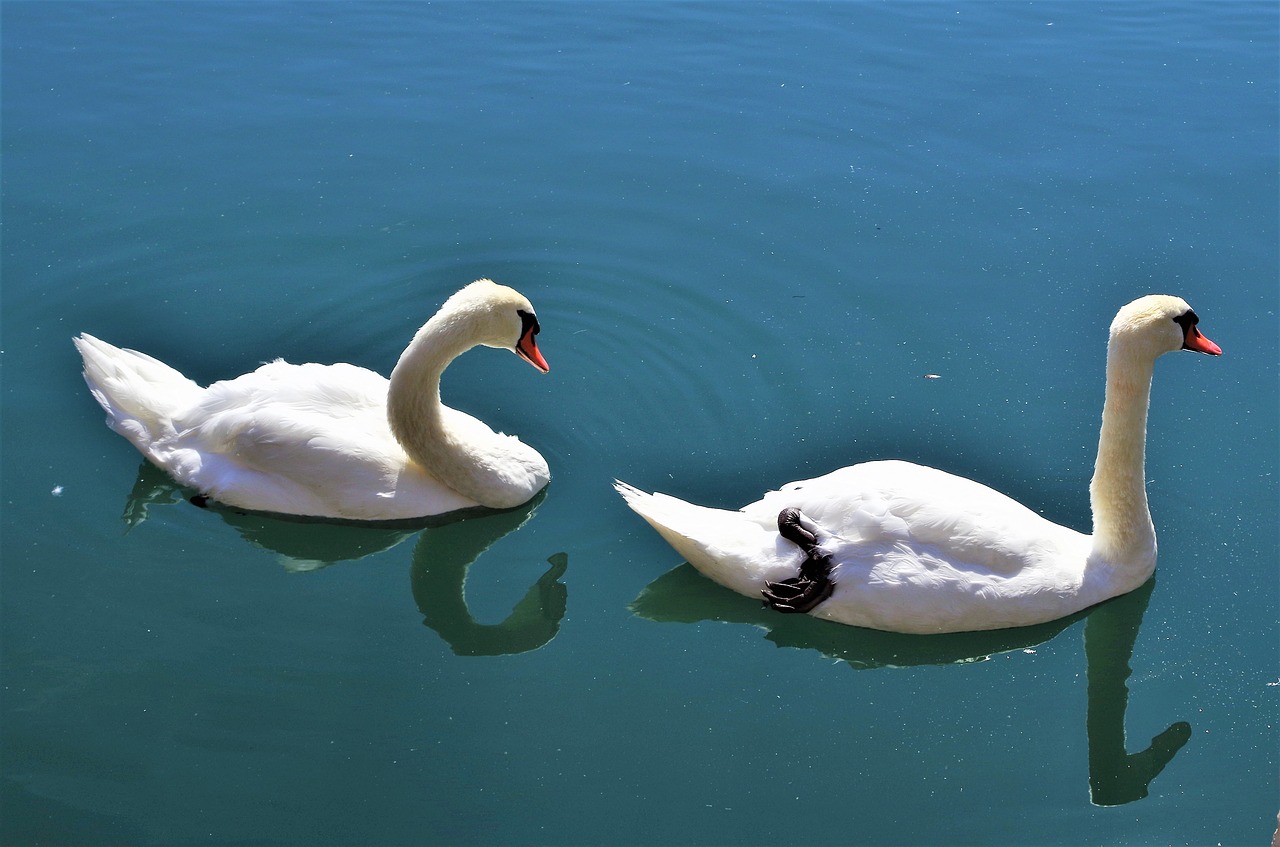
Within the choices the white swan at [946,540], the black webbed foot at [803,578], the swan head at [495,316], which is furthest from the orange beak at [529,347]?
the black webbed foot at [803,578]

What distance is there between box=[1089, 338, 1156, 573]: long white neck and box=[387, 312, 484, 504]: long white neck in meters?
Answer: 3.17

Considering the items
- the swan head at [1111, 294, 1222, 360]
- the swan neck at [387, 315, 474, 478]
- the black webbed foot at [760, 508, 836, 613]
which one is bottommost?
the black webbed foot at [760, 508, 836, 613]

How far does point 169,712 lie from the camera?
20.4 feet

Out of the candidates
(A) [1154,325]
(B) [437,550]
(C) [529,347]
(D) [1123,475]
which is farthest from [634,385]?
(A) [1154,325]

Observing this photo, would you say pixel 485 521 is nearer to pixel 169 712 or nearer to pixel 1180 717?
pixel 169 712

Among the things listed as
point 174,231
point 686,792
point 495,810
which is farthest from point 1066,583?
point 174,231

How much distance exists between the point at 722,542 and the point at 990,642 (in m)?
1.36

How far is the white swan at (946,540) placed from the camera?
6395 mm

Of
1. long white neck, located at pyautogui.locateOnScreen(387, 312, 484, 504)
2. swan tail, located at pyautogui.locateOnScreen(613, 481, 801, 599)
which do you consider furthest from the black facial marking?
long white neck, located at pyautogui.locateOnScreen(387, 312, 484, 504)

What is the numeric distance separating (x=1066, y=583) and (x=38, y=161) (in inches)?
331

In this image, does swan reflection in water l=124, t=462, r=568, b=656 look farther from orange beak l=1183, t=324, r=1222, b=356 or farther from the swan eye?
orange beak l=1183, t=324, r=1222, b=356

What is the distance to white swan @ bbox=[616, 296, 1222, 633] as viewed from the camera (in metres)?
6.39

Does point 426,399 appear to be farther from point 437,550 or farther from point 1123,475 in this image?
point 1123,475

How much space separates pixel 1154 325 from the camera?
6.52 meters
